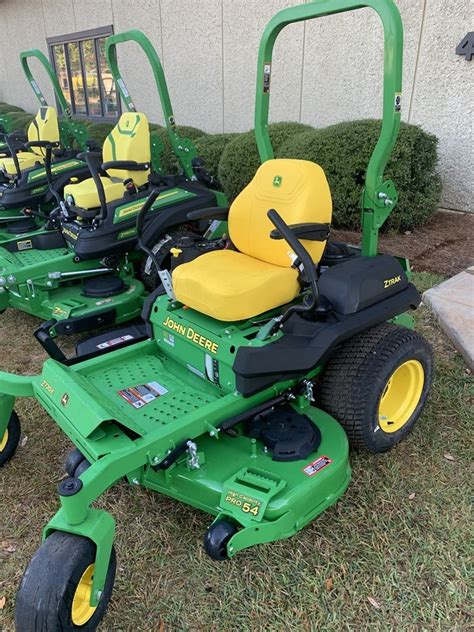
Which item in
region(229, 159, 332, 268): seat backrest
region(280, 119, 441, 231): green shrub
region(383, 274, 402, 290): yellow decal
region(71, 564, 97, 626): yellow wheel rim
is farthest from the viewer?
region(280, 119, 441, 231): green shrub

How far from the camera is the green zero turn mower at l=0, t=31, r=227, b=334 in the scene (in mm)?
3768

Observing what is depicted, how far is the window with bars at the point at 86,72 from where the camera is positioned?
10836 mm

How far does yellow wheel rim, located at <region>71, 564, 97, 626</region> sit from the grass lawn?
0.62 ft

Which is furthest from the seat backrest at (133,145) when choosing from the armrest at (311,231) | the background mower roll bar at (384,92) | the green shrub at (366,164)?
the armrest at (311,231)

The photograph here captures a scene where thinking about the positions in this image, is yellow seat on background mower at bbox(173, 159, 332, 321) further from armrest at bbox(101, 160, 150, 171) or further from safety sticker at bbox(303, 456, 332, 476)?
armrest at bbox(101, 160, 150, 171)

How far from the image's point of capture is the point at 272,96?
282 inches

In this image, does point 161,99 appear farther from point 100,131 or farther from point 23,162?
point 100,131

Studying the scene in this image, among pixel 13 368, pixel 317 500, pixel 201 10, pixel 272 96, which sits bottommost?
pixel 13 368

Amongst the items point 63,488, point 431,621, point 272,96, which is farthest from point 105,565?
point 272,96

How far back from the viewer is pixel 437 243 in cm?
497

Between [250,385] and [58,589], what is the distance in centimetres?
98

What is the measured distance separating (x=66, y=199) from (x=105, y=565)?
319 centimetres

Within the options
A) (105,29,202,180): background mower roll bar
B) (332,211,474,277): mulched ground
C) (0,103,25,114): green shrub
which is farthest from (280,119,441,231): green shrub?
(0,103,25,114): green shrub

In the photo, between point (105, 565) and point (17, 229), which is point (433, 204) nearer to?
point (17, 229)
